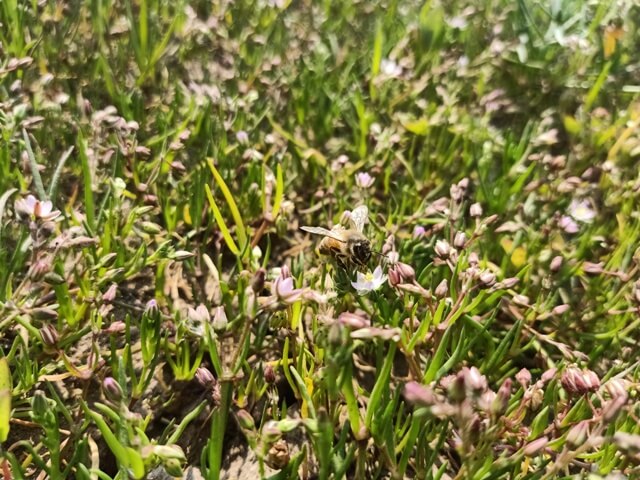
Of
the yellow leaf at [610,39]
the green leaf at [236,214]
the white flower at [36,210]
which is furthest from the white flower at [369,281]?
the yellow leaf at [610,39]

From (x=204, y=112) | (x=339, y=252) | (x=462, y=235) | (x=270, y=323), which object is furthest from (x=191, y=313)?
(x=204, y=112)

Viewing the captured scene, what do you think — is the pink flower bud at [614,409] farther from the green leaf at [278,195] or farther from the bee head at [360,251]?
the green leaf at [278,195]

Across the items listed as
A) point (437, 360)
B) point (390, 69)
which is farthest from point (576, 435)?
point (390, 69)

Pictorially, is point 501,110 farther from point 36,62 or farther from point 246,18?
point 36,62

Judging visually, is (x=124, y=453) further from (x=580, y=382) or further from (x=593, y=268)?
(x=593, y=268)

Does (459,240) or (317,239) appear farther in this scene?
(317,239)

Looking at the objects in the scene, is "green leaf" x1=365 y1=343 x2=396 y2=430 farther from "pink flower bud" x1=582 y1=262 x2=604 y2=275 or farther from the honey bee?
"pink flower bud" x1=582 y1=262 x2=604 y2=275
